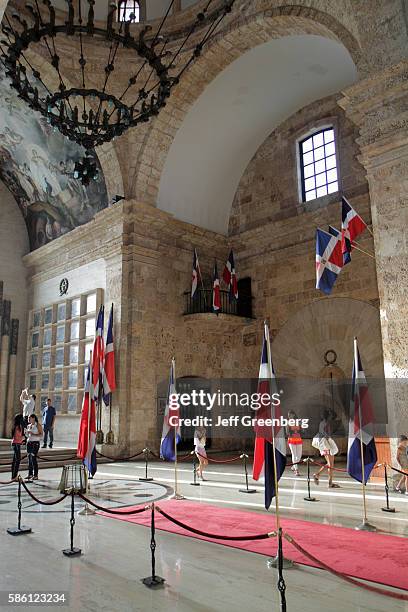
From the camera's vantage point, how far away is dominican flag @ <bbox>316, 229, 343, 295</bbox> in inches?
399

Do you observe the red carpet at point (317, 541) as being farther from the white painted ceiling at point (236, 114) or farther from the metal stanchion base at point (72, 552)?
the white painted ceiling at point (236, 114)

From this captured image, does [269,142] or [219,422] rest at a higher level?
[269,142]

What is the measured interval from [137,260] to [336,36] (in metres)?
8.24

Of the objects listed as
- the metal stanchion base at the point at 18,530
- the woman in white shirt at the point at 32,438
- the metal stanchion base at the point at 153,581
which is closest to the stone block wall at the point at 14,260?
the woman in white shirt at the point at 32,438

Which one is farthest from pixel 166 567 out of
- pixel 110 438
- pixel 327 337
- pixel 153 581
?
pixel 327 337

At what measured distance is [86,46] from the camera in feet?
50.0

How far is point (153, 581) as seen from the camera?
14.7 feet

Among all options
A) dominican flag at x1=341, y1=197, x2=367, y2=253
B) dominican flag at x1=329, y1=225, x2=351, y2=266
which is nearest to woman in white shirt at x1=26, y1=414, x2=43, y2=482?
dominican flag at x1=329, y1=225, x2=351, y2=266

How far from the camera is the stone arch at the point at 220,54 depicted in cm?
1169

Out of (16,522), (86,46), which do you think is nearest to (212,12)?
(86,46)

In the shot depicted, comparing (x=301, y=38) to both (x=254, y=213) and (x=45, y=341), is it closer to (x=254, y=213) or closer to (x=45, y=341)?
(x=254, y=213)

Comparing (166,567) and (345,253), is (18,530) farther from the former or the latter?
(345,253)

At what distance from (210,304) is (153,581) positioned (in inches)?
507

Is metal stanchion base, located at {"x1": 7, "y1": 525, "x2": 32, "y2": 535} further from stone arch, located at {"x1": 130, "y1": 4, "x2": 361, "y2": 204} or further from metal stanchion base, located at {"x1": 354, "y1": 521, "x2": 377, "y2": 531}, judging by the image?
stone arch, located at {"x1": 130, "y1": 4, "x2": 361, "y2": 204}
